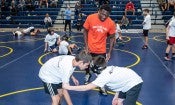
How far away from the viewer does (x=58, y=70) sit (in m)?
5.93

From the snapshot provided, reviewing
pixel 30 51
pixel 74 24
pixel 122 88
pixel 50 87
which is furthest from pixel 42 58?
pixel 74 24

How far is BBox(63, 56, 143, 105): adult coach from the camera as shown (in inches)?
200

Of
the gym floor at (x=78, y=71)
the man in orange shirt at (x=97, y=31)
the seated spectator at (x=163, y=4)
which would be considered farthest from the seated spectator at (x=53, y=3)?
the man in orange shirt at (x=97, y=31)

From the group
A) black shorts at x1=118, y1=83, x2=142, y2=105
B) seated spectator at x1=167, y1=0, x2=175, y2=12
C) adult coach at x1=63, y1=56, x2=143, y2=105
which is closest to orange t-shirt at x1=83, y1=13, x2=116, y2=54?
adult coach at x1=63, y1=56, x2=143, y2=105

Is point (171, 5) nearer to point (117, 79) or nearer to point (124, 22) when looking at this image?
point (124, 22)

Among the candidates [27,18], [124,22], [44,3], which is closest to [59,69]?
[124,22]

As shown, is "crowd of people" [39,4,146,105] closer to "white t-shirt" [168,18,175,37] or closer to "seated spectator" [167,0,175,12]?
"white t-shirt" [168,18,175,37]

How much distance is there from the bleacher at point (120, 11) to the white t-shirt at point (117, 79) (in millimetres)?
17563

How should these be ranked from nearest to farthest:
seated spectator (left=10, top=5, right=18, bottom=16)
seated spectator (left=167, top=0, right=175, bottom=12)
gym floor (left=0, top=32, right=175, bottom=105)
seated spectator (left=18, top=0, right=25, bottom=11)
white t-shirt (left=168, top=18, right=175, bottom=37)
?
gym floor (left=0, top=32, right=175, bottom=105) < white t-shirt (left=168, top=18, right=175, bottom=37) < seated spectator (left=167, top=0, right=175, bottom=12) < seated spectator (left=10, top=5, right=18, bottom=16) < seated spectator (left=18, top=0, right=25, bottom=11)

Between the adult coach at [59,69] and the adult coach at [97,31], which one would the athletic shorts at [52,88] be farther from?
the adult coach at [97,31]

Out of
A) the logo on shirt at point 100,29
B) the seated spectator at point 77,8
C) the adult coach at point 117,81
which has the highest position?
the seated spectator at point 77,8

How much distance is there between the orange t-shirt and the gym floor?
1348 mm

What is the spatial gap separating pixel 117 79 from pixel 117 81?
0.05 metres

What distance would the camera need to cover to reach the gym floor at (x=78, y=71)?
815cm
